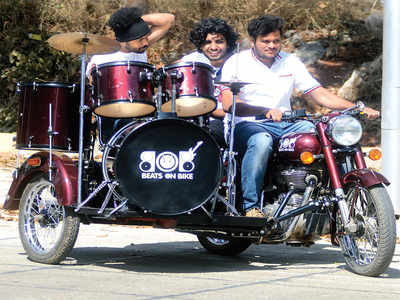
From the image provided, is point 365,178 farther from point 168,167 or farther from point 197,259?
point 197,259

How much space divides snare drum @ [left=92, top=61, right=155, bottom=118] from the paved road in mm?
1247

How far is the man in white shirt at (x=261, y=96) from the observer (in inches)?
260

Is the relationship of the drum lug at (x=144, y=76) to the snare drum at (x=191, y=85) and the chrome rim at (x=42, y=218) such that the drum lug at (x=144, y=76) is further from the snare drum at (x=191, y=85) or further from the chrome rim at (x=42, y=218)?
the chrome rim at (x=42, y=218)

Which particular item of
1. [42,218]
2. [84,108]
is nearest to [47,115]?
[84,108]

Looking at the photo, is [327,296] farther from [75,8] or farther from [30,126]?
[75,8]

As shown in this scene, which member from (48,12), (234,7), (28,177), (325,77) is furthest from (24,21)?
(28,177)

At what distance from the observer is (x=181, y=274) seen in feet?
20.5

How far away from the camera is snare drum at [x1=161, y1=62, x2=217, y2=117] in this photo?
6301mm

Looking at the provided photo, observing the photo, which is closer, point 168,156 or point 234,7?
point 168,156

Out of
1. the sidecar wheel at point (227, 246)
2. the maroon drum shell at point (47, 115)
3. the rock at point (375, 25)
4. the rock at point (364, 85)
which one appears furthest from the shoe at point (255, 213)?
the rock at point (375, 25)

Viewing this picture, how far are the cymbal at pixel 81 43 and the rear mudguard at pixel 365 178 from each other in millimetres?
2066

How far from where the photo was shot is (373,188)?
6012 millimetres

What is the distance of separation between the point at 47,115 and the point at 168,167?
1277 millimetres

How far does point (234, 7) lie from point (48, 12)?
423 cm
